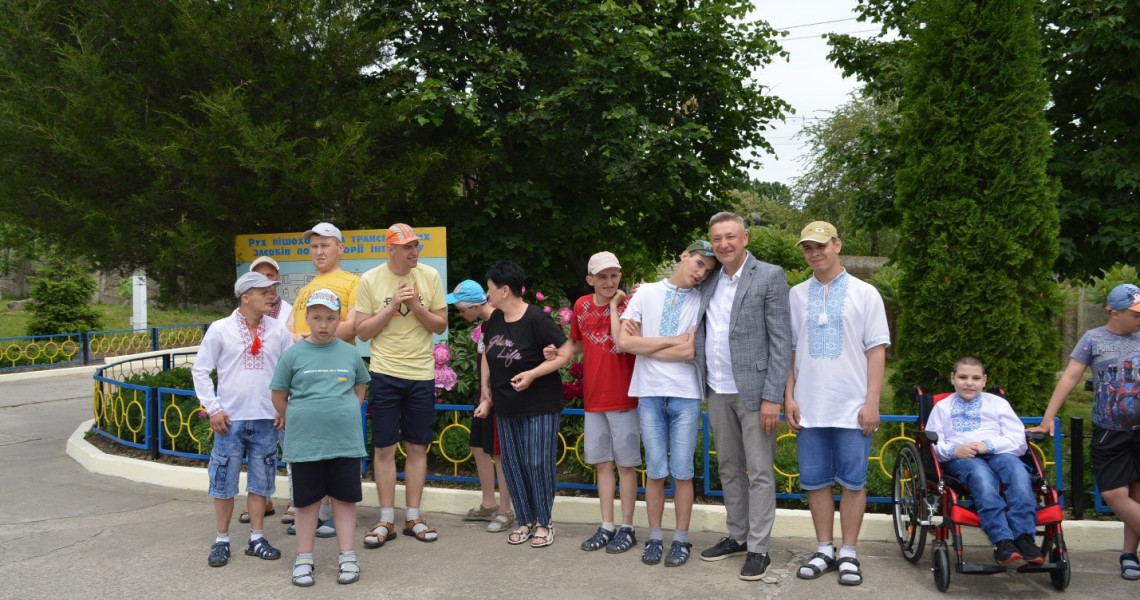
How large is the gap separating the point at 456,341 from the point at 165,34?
4.11m

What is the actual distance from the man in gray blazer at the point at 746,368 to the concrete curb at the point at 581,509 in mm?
787

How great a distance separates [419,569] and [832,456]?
246cm

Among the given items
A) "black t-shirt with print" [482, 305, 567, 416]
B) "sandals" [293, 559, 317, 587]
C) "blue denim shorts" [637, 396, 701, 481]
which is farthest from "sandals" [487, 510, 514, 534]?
"sandals" [293, 559, 317, 587]

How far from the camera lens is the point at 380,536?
5277 mm

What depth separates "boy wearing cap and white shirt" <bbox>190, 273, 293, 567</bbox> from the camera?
5035 mm

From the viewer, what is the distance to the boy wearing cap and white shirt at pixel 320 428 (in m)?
4.61

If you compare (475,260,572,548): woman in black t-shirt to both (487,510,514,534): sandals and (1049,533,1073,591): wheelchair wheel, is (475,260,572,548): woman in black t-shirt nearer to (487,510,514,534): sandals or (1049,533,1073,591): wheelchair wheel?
(487,510,514,534): sandals

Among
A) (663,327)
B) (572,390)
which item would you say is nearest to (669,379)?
(663,327)

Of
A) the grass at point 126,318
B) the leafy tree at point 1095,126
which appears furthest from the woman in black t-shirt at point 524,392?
the grass at point 126,318

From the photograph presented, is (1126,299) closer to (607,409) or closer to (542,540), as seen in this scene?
(607,409)

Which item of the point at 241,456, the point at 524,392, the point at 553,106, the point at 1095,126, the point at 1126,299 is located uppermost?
the point at 553,106

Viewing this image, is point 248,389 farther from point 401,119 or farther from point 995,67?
point 995,67

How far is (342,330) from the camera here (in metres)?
5.41

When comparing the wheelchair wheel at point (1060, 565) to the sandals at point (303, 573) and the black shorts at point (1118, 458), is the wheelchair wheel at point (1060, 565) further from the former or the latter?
the sandals at point (303, 573)
